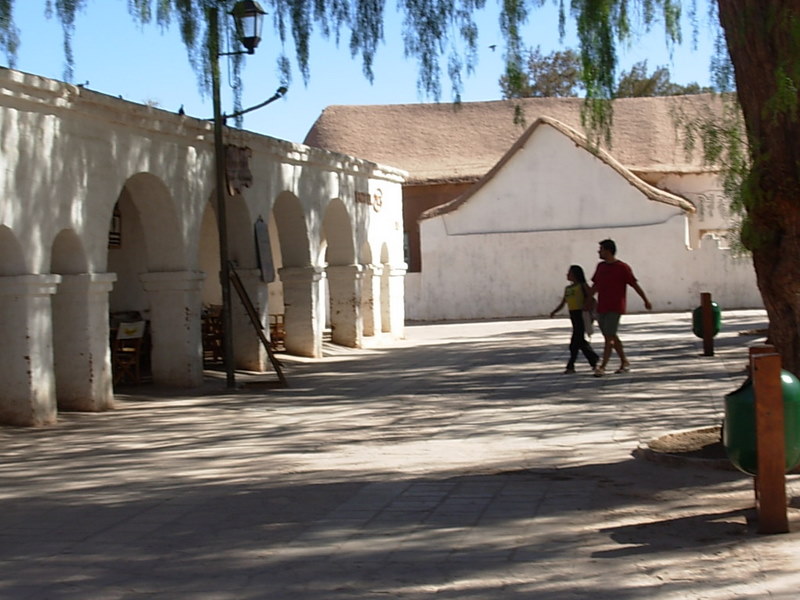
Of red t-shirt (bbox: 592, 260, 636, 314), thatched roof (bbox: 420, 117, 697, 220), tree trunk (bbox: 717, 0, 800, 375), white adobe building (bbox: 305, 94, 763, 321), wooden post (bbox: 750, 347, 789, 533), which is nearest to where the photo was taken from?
wooden post (bbox: 750, 347, 789, 533)

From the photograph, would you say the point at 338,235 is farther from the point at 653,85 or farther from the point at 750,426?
the point at 653,85

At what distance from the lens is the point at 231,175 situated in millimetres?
16469

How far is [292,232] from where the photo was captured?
2006 centimetres

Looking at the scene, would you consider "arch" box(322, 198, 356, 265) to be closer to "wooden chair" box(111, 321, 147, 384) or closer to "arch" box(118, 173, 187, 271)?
"wooden chair" box(111, 321, 147, 384)

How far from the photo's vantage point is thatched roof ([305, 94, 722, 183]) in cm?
3953

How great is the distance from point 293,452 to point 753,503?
13.6 feet

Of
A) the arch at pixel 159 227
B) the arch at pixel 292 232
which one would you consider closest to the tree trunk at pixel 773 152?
the arch at pixel 159 227

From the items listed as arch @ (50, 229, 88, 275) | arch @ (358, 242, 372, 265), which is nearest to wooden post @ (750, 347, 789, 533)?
arch @ (50, 229, 88, 275)

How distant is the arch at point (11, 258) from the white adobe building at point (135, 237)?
18 mm

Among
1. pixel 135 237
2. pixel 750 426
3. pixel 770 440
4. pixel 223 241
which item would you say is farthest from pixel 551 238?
pixel 770 440

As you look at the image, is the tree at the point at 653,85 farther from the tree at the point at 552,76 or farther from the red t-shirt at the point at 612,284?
the red t-shirt at the point at 612,284

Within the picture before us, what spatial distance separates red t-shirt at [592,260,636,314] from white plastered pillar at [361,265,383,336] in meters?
9.50

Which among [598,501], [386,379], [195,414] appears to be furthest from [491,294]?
[598,501]

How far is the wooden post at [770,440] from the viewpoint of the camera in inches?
243
